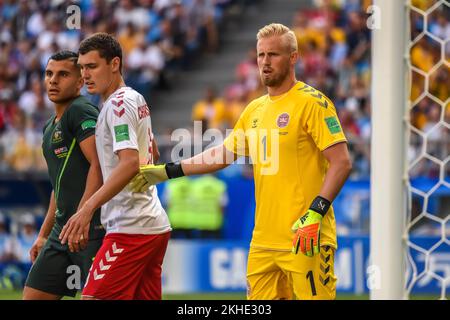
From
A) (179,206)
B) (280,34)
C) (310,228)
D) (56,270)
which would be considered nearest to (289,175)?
(310,228)

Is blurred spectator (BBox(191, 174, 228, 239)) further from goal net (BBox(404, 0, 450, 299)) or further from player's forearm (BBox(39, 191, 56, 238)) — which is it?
player's forearm (BBox(39, 191, 56, 238))

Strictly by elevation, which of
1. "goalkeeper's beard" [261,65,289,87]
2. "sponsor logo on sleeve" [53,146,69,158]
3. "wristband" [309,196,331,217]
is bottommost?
"wristband" [309,196,331,217]

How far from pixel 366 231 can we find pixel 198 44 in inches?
307

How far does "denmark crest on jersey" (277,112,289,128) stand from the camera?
580cm

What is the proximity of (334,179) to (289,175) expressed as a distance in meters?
0.32

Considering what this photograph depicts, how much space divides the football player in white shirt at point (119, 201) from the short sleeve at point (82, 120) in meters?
0.09

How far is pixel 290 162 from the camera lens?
580 cm

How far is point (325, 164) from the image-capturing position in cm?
591

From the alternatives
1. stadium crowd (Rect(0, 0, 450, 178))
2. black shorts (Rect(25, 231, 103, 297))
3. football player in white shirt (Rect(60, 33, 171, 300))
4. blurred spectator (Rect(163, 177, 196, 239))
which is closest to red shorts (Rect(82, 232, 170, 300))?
football player in white shirt (Rect(60, 33, 171, 300))

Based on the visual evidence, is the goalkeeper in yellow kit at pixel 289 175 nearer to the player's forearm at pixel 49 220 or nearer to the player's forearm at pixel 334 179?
the player's forearm at pixel 334 179

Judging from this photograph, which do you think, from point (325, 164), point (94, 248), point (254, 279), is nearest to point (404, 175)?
point (325, 164)

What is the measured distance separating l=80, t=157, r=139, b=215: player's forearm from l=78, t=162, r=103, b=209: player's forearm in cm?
23

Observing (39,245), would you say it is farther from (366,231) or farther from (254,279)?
(366,231)

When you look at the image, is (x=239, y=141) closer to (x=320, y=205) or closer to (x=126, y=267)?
(x=320, y=205)
